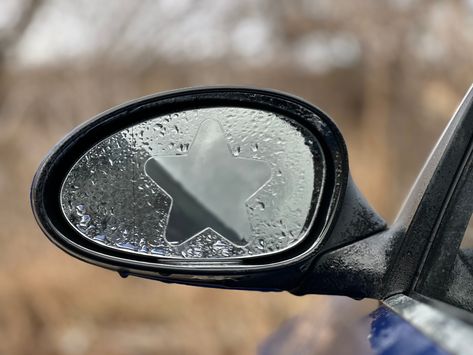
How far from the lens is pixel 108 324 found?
8219 millimetres

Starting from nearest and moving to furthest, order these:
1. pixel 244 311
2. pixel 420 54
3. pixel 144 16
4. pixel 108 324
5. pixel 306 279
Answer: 1. pixel 306 279
2. pixel 244 311
3. pixel 108 324
4. pixel 420 54
5. pixel 144 16

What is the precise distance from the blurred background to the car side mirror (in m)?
4.78

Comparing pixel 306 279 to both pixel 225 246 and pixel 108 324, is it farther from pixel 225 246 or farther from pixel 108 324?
pixel 108 324

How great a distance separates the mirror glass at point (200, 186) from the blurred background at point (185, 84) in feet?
15.6

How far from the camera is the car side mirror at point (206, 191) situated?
1.29 metres

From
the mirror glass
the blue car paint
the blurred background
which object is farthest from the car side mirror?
the blurred background

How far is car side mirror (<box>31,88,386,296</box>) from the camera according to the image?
129 cm

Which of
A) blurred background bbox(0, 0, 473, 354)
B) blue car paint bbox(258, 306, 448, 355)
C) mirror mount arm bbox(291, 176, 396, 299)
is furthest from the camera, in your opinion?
blurred background bbox(0, 0, 473, 354)

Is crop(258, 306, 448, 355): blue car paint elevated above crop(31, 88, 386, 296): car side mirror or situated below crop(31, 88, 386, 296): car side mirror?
below

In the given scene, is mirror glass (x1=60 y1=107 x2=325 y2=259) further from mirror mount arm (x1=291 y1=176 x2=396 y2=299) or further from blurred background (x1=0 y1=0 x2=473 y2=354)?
blurred background (x1=0 y1=0 x2=473 y2=354)

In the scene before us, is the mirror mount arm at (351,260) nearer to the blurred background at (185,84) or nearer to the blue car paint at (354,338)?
the blue car paint at (354,338)

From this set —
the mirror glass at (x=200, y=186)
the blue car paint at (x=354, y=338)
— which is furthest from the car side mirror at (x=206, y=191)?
the blue car paint at (x=354, y=338)

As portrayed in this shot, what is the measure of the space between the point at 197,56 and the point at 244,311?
6.98 m

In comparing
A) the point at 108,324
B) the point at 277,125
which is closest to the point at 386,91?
the point at 108,324
